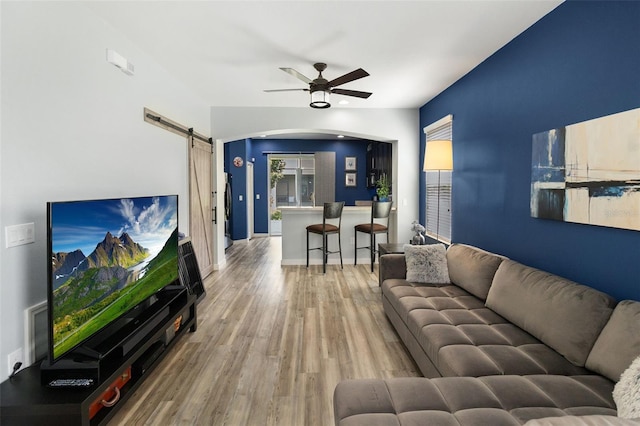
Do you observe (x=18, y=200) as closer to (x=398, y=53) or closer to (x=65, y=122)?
(x=65, y=122)

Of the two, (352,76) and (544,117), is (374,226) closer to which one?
(352,76)

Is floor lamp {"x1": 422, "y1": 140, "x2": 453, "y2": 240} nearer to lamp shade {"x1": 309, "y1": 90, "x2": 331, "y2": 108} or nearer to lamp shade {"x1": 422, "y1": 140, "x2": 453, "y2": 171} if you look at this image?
lamp shade {"x1": 422, "y1": 140, "x2": 453, "y2": 171}

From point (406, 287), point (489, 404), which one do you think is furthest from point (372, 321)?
point (489, 404)

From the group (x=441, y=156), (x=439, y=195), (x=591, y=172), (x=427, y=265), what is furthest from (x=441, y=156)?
(x=591, y=172)

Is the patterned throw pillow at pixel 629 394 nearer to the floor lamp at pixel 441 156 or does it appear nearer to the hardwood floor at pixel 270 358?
the hardwood floor at pixel 270 358

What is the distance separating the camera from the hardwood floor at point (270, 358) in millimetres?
2125

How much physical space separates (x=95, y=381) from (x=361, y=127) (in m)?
4.91

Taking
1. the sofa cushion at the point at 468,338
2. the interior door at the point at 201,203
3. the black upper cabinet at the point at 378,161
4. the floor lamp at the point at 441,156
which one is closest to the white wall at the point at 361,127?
the interior door at the point at 201,203

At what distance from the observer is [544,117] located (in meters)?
2.64

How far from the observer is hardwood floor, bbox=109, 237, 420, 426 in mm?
2125

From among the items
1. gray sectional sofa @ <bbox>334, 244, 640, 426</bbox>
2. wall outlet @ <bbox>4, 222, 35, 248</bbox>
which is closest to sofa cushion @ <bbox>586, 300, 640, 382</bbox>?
gray sectional sofa @ <bbox>334, 244, 640, 426</bbox>

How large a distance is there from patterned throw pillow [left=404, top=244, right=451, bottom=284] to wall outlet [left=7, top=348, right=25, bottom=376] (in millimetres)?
2982

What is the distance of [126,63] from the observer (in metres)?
2.94

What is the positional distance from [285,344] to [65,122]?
2382 millimetres
